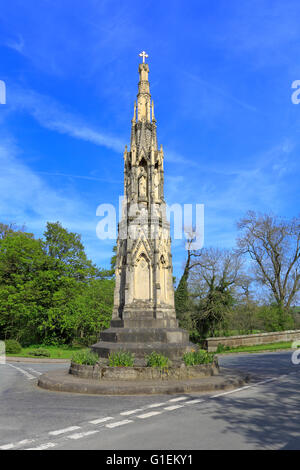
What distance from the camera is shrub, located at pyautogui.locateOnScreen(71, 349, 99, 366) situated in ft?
38.4

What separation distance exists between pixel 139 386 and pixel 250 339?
21638 millimetres

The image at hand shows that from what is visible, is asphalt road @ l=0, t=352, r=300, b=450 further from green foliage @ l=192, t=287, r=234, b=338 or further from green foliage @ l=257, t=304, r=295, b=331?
green foliage @ l=257, t=304, r=295, b=331

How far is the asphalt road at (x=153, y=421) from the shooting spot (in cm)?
528

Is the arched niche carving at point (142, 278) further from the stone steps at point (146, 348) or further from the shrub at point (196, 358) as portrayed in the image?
the shrub at point (196, 358)

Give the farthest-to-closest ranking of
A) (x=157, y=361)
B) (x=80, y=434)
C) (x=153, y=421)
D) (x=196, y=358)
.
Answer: (x=196, y=358) < (x=157, y=361) < (x=153, y=421) < (x=80, y=434)

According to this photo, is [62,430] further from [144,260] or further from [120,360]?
[144,260]

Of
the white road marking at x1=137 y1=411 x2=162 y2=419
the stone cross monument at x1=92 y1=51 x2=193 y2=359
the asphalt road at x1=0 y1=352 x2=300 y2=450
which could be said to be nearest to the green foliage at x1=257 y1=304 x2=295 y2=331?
the stone cross monument at x1=92 y1=51 x2=193 y2=359

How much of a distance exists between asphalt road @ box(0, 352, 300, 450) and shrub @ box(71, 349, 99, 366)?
2.15 m

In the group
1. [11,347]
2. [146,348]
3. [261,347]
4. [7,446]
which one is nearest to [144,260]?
[146,348]

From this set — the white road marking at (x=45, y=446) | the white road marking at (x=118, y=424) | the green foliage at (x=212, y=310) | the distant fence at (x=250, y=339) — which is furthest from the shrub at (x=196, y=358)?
the green foliage at (x=212, y=310)

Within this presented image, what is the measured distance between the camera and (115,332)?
1300 cm

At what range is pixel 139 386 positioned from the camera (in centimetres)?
949
